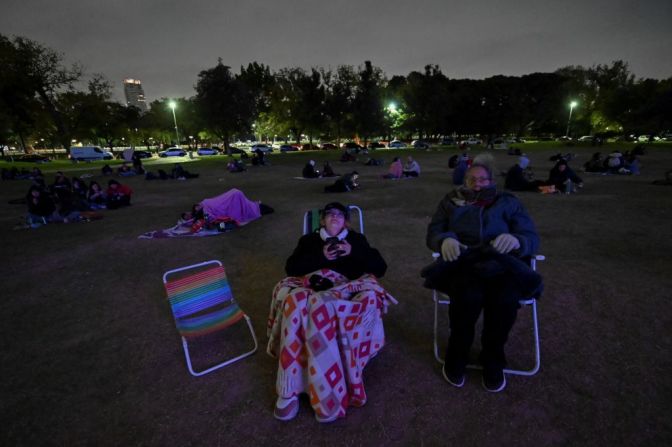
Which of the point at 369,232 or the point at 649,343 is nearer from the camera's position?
the point at 649,343

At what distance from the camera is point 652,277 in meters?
4.52

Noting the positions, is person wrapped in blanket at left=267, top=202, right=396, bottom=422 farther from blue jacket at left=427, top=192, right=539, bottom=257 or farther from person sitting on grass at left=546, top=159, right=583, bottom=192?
person sitting on grass at left=546, top=159, right=583, bottom=192

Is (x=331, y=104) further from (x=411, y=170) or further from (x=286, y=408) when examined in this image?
(x=286, y=408)

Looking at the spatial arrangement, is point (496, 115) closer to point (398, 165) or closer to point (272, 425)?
point (398, 165)

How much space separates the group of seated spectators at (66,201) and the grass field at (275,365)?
2580mm

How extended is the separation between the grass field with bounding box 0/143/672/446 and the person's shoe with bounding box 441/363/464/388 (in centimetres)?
6

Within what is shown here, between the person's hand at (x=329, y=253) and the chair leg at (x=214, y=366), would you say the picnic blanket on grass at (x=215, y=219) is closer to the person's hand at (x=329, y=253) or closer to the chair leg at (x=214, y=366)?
the chair leg at (x=214, y=366)

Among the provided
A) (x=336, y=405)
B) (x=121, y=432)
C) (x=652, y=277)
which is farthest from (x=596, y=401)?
(x=121, y=432)

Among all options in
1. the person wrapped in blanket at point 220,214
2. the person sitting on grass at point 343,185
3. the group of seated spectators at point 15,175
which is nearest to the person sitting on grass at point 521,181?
the person sitting on grass at point 343,185

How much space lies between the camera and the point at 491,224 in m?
2.78

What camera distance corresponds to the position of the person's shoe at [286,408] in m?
2.45

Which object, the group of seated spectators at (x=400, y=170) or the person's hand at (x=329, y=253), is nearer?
the person's hand at (x=329, y=253)

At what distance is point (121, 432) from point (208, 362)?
0.85 m

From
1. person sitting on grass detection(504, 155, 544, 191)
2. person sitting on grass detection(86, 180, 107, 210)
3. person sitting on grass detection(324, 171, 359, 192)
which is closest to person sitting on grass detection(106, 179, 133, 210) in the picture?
person sitting on grass detection(86, 180, 107, 210)
